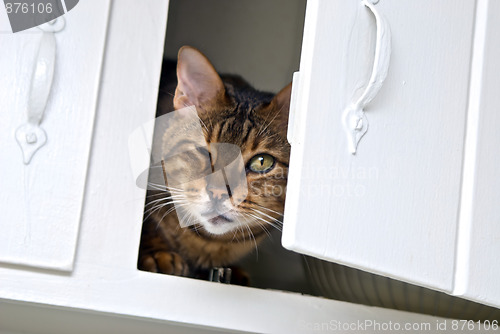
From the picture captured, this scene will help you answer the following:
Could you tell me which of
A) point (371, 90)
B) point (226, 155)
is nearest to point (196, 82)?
point (226, 155)

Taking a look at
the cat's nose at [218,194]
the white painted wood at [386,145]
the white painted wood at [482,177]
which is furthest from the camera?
the cat's nose at [218,194]

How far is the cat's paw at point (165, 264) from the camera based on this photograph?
872 millimetres

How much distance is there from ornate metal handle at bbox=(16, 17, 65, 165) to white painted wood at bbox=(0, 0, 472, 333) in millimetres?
79

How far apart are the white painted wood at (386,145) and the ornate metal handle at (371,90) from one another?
0.01 m

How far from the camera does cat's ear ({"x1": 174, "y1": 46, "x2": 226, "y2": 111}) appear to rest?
91 centimetres

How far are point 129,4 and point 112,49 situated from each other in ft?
0.25

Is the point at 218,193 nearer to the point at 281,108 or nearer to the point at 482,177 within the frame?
the point at 281,108

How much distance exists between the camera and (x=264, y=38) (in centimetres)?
101

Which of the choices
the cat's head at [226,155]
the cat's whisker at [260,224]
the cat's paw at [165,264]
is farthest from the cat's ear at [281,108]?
the cat's paw at [165,264]

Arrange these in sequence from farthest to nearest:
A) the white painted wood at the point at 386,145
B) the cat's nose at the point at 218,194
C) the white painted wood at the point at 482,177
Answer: the cat's nose at the point at 218,194, the white painted wood at the point at 482,177, the white painted wood at the point at 386,145

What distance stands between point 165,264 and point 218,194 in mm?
140

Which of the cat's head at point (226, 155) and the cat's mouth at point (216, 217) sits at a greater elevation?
the cat's head at point (226, 155)

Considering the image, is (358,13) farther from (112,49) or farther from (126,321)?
(126,321)

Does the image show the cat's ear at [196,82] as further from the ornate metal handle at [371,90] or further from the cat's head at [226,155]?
the ornate metal handle at [371,90]
